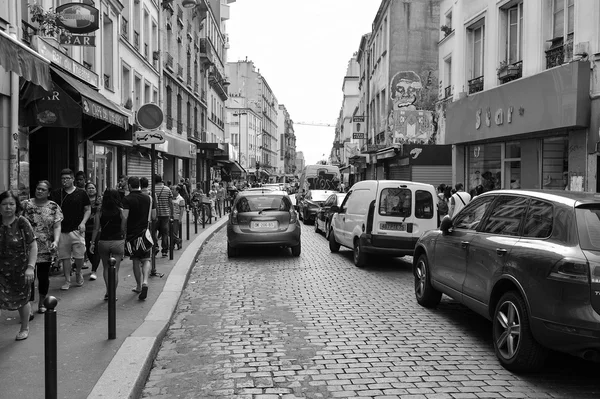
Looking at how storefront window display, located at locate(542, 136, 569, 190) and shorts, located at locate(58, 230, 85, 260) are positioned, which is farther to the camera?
storefront window display, located at locate(542, 136, 569, 190)

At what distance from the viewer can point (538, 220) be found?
5.11 m

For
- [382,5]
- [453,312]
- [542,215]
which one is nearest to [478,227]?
[542,215]

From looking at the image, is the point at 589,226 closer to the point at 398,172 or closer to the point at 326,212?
the point at 326,212

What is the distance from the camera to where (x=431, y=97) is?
27.5 metres

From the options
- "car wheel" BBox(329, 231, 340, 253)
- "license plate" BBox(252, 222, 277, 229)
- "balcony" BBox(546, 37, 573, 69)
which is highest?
"balcony" BBox(546, 37, 573, 69)

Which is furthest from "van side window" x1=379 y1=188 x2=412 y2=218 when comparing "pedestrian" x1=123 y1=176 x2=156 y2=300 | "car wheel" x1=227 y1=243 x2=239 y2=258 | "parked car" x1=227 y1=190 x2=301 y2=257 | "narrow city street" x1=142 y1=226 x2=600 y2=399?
"pedestrian" x1=123 y1=176 x2=156 y2=300

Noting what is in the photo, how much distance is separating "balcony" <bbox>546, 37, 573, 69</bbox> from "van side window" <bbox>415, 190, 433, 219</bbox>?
498 cm

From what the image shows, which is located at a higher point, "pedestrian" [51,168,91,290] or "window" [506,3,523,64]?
"window" [506,3,523,64]

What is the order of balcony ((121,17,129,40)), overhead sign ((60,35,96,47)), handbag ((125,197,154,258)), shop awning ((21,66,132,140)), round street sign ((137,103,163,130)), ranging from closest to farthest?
handbag ((125,197,154,258)), shop awning ((21,66,132,140)), round street sign ((137,103,163,130)), overhead sign ((60,35,96,47)), balcony ((121,17,129,40))

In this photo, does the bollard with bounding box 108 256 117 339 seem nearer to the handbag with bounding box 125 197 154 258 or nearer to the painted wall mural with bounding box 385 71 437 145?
the handbag with bounding box 125 197 154 258

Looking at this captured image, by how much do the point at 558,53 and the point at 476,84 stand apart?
4.82 metres

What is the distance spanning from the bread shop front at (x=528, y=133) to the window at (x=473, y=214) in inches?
246

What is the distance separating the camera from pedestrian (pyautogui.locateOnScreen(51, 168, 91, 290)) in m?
7.84

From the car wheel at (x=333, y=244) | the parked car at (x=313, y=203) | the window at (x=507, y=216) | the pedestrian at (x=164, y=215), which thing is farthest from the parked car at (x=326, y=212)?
the window at (x=507, y=216)
